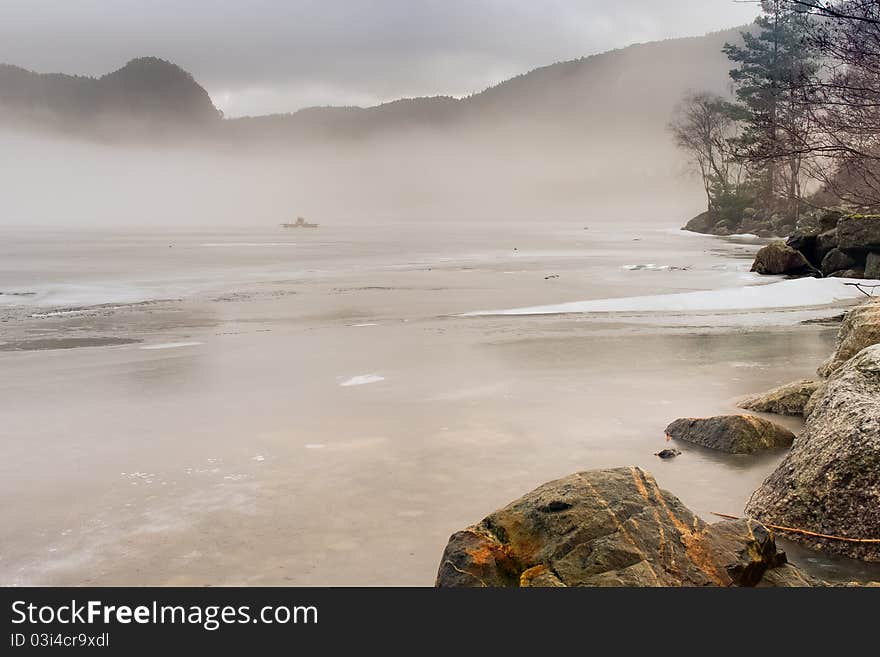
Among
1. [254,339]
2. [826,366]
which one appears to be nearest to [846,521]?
[826,366]

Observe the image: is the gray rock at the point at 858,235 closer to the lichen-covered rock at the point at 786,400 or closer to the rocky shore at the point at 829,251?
the rocky shore at the point at 829,251

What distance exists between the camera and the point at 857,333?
334 inches

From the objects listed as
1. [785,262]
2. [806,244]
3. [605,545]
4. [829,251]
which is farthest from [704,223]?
[605,545]

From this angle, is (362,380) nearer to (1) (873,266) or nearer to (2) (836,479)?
(2) (836,479)

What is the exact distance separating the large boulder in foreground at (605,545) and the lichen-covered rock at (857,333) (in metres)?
4.72

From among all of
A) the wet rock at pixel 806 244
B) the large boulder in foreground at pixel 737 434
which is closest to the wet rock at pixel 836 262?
the wet rock at pixel 806 244

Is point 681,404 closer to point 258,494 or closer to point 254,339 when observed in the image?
point 258,494

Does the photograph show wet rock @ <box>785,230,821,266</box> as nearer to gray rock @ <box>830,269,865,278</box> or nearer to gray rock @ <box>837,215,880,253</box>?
gray rock @ <box>837,215,880,253</box>

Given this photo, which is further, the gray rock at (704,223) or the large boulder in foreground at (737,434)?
the gray rock at (704,223)

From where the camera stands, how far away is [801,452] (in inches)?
222

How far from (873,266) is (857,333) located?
16363mm

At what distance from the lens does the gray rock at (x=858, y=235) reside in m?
23.5
